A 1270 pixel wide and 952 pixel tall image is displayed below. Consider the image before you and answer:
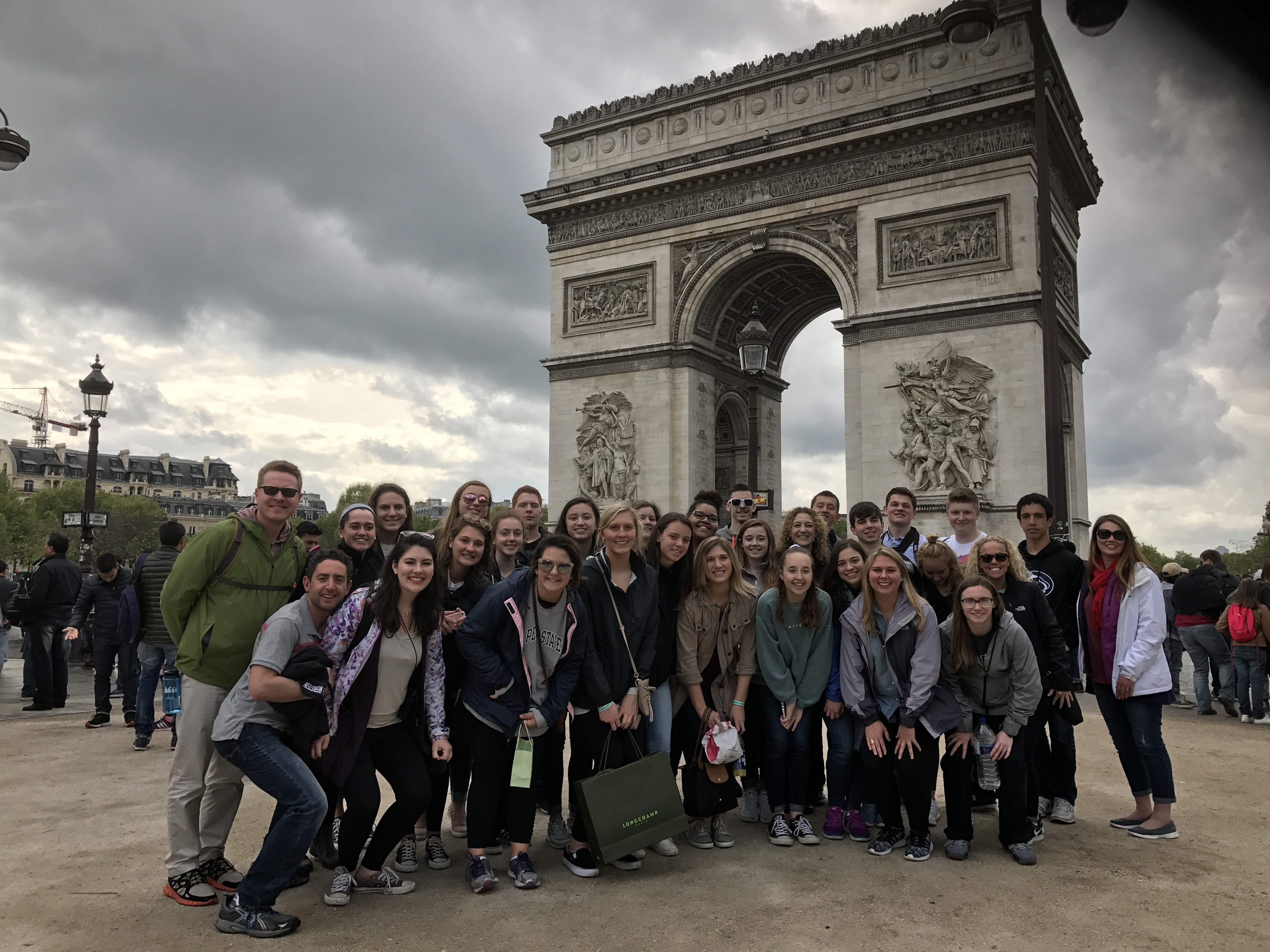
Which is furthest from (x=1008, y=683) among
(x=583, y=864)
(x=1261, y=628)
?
(x=1261, y=628)

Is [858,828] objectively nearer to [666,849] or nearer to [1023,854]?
[1023,854]

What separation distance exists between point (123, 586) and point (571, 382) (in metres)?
15.3

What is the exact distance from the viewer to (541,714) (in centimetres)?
458

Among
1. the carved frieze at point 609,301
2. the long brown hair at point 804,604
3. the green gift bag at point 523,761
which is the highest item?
the carved frieze at point 609,301

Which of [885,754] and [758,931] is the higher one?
[885,754]

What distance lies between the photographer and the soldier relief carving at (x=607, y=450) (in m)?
22.9

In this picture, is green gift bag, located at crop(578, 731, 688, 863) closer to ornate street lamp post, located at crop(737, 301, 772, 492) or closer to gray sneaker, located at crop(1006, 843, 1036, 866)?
gray sneaker, located at crop(1006, 843, 1036, 866)

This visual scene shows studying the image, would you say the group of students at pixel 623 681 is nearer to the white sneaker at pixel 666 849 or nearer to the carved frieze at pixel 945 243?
the white sneaker at pixel 666 849

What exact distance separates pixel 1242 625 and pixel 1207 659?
102cm

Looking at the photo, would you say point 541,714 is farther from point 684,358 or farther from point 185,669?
point 684,358

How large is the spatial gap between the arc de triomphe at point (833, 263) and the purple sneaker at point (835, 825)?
47.0ft

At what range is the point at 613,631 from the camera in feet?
16.1

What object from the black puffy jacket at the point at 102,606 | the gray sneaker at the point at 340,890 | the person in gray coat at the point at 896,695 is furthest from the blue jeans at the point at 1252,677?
the black puffy jacket at the point at 102,606

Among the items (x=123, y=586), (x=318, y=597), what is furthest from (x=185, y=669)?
(x=123, y=586)
